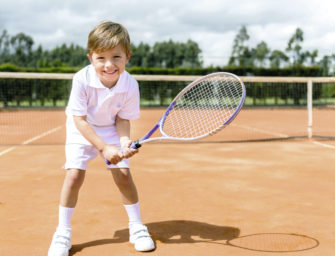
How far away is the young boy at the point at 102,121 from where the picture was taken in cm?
255

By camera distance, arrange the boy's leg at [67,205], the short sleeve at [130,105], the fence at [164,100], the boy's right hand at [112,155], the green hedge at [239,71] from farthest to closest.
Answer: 1. the green hedge at [239,71]
2. the fence at [164,100]
3. the short sleeve at [130,105]
4. the boy's leg at [67,205]
5. the boy's right hand at [112,155]

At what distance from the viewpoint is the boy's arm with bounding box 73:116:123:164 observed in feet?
8.20

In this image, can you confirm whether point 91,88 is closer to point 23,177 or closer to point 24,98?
point 23,177

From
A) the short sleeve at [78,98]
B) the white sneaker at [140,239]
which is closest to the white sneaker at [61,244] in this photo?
the white sneaker at [140,239]

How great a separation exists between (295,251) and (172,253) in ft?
2.56

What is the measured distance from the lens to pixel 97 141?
8.45 feet

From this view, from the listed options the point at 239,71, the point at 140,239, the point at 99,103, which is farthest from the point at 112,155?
the point at 239,71

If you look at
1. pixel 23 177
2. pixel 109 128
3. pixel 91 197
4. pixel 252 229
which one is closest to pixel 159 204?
pixel 91 197

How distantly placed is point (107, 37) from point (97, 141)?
627 millimetres

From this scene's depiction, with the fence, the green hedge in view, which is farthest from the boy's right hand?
the green hedge

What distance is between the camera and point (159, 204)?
3.80 metres

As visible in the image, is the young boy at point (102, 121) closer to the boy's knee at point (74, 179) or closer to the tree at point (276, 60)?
the boy's knee at point (74, 179)

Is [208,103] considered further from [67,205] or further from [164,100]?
[164,100]

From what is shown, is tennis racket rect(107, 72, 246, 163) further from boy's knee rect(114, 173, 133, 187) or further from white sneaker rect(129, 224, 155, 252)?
white sneaker rect(129, 224, 155, 252)
